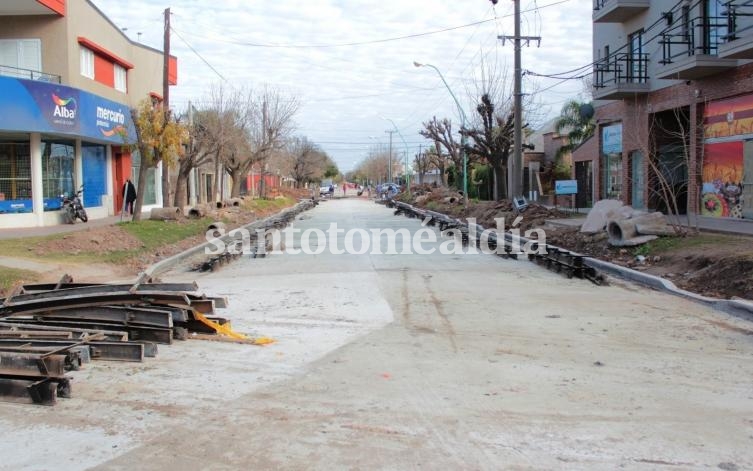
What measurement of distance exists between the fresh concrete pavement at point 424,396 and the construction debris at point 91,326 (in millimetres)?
224

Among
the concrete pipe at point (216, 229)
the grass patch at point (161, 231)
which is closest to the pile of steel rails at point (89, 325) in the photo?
the grass patch at point (161, 231)

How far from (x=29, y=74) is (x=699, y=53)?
21.8 meters

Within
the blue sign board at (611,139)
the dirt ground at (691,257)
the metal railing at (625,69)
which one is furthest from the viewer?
the blue sign board at (611,139)

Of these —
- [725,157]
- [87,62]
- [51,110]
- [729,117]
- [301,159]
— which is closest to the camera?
[729,117]

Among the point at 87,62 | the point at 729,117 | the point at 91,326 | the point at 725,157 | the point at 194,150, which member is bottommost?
the point at 91,326

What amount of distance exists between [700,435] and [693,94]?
782 inches

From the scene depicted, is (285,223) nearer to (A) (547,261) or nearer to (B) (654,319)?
(A) (547,261)

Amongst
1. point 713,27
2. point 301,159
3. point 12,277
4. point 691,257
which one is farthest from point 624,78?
point 301,159

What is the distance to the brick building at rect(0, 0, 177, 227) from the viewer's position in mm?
22094

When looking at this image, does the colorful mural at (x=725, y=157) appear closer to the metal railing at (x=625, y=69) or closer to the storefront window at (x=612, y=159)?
the metal railing at (x=625, y=69)

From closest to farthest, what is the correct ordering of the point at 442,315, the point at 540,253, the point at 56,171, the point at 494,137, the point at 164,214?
the point at 442,315
the point at 540,253
the point at 56,171
the point at 164,214
the point at 494,137

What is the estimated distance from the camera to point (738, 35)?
62.6ft

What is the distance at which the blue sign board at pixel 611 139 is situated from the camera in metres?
28.7

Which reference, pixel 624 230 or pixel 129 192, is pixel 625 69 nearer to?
pixel 624 230
